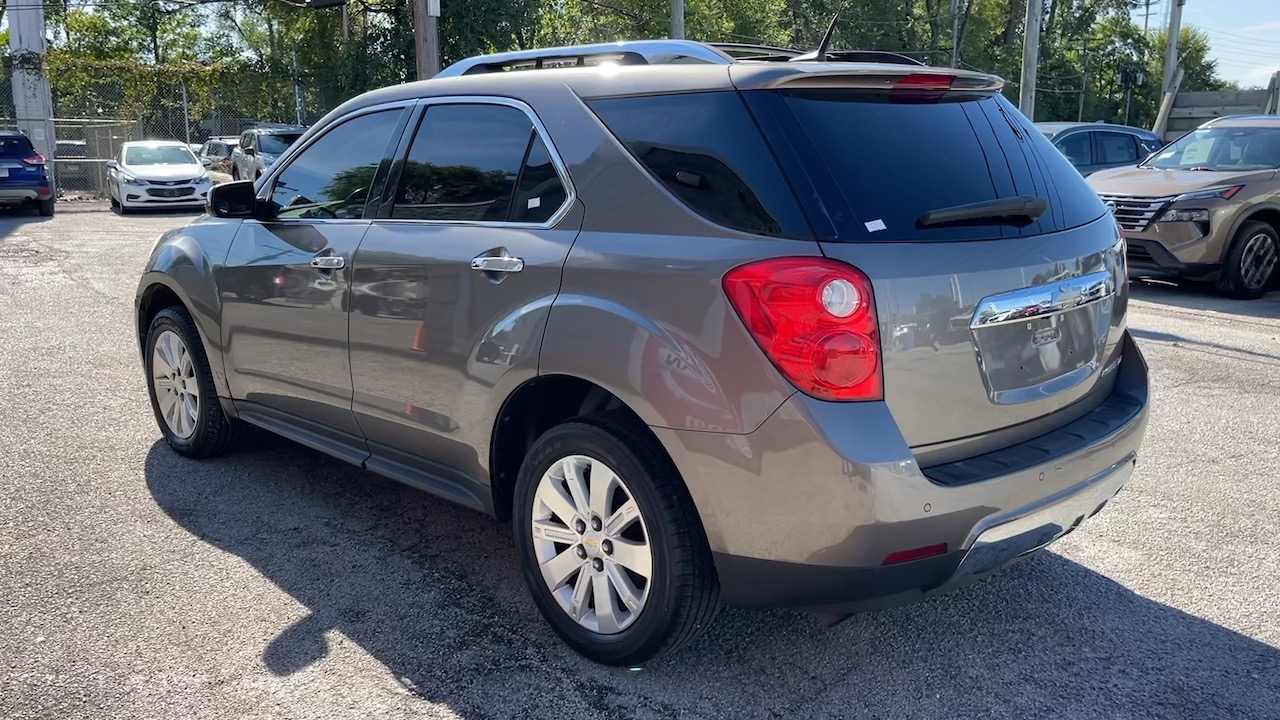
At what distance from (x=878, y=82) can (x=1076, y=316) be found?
93 cm

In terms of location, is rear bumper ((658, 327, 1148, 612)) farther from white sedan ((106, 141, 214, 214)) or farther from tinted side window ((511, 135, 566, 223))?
white sedan ((106, 141, 214, 214))

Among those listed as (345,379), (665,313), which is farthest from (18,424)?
(665,313)

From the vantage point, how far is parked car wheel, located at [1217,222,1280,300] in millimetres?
10484

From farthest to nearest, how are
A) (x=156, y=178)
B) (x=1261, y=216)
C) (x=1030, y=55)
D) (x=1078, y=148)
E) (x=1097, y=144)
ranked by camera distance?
(x=1030, y=55) < (x=156, y=178) < (x=1097, y=144) < (x=1078, y=148) < (x=1261, y=216)

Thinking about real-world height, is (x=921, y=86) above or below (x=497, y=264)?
above

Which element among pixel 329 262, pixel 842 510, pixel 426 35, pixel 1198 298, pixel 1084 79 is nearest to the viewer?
pixel 842 510

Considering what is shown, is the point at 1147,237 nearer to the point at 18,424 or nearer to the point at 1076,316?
the point at 1076,316

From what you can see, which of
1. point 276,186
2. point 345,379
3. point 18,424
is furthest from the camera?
point 18,424

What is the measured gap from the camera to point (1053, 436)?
317 cm

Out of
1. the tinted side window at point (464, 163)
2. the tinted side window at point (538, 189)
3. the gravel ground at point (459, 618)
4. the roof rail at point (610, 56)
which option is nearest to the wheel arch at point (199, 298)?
the gravel ground at point (459, 618)

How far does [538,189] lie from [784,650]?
1.67 m

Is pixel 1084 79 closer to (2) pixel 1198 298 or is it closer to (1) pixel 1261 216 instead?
(1) pixel 1261 216

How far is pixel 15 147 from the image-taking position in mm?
20031

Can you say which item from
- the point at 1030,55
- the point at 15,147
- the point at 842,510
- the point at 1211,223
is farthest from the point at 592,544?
the point at 1030,55
